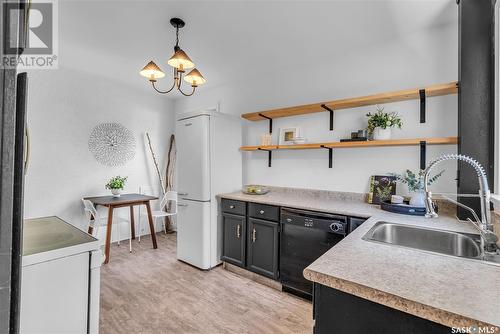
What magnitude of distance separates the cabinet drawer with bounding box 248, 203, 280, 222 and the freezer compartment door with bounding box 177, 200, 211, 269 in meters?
0.58

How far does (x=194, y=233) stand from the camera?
2973mm

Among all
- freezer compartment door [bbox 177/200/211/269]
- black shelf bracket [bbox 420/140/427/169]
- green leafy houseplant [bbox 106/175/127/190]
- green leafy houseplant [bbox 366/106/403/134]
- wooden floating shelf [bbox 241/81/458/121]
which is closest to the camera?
wooden floating shelf [bbox 241/81/458/121]

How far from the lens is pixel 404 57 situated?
237 centimetres

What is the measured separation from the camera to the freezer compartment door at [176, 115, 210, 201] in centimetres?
288

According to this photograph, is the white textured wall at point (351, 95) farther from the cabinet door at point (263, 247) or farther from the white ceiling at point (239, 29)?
the cabinet door at point (263, 247)

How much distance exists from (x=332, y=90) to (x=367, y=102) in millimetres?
513

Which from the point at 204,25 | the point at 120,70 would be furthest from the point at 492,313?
the point at 120,70

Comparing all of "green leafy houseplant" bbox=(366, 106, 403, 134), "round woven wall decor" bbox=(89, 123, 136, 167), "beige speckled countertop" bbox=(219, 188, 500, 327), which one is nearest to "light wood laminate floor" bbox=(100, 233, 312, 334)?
"beige speckled countertop" bbox=(219, 188, 500, 327)

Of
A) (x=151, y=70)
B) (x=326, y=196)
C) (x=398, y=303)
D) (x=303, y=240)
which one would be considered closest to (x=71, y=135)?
(x=151, y=70)

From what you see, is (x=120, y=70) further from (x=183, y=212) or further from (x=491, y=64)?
(x=491, y=64)

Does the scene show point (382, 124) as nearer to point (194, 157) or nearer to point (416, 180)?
point (416, 180)

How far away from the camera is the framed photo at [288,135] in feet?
9.70

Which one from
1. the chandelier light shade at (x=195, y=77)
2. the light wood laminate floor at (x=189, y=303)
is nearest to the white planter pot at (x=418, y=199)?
the light wood laminate floor at (x=189, y=303)
